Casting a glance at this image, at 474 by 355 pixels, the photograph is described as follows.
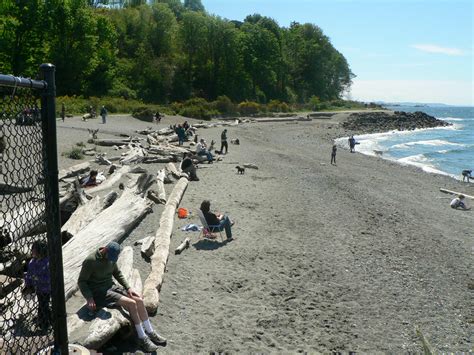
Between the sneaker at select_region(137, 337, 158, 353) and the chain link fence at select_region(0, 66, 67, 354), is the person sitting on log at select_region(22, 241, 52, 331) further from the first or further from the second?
the sneaker at select_region(137, 337, 158, 353)

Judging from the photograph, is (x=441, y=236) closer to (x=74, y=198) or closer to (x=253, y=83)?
(x=74, y=198)

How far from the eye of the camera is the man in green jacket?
616cm

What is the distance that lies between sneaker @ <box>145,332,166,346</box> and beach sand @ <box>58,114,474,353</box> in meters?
0.15

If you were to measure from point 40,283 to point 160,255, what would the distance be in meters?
3.82

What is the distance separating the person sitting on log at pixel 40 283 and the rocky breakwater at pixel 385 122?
62.5 meters

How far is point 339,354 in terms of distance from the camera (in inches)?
267

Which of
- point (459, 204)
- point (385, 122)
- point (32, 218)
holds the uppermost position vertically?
point (32, 218)

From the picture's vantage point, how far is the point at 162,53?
7425 cm

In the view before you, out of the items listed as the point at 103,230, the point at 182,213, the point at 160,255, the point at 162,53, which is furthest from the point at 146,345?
the point at 162,53

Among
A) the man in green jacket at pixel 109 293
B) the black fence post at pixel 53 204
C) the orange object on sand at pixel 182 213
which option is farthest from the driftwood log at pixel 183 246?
the black fence post at pixel 53 204

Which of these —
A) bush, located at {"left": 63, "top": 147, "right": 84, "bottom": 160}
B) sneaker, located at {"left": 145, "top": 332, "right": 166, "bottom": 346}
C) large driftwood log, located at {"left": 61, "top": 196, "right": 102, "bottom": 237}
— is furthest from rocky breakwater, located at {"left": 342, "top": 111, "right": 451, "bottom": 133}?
sneaker, located at {"left": 145, "top": 332, "right": 166, "bottom": 346}

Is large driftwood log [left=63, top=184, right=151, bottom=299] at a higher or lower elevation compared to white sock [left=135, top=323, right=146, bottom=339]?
higher

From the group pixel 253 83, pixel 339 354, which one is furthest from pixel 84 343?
pixel 253 83

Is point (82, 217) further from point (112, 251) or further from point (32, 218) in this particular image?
point (32, 218)
